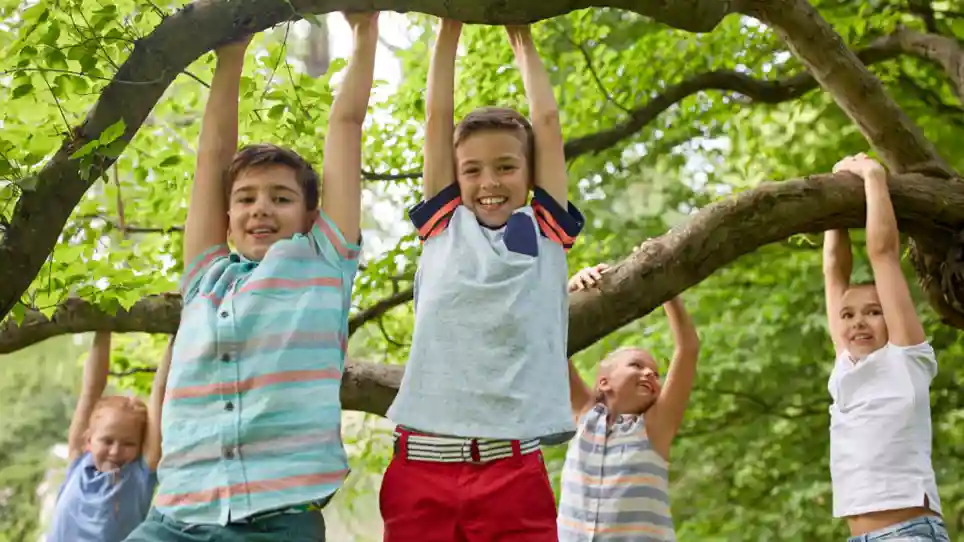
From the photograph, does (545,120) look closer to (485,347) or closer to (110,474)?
(485,347)

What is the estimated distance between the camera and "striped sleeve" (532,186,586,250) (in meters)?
2.70

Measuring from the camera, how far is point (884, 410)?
3473 mm

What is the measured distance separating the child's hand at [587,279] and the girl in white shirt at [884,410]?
0.90 m

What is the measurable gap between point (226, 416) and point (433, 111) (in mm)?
980

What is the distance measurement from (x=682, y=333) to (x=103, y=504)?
7.27 ft

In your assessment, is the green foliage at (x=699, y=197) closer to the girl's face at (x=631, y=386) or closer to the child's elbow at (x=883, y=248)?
the girl's face at (x=631, y=386)

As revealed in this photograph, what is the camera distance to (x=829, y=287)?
3.93 metres

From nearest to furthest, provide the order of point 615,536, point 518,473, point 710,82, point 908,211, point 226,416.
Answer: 1. point 226,416
2. point 518,473
3. point 615,536
4. point 908,211
5. point 710,82

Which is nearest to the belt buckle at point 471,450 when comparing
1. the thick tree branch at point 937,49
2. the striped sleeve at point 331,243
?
the striped sleeve at point 331,243

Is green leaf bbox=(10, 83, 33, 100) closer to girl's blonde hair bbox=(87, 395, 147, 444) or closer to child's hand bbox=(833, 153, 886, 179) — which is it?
girl's blonde hair bbox=(87, 395, 147, 444)

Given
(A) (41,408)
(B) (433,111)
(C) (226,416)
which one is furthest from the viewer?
(A) (41,408)

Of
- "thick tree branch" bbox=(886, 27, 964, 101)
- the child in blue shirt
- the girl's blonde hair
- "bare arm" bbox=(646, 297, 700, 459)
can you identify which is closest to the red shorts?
"bare arm" bbox=(646, 297, 700, 459)

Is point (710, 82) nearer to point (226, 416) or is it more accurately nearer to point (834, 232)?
point (834, 232)

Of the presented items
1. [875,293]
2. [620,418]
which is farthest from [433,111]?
[875,293]
